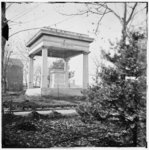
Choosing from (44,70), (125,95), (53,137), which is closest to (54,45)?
(44,70)

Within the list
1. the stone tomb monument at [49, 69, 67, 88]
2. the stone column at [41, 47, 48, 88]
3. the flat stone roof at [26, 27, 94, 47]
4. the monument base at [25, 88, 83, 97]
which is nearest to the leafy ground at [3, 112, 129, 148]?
the monument base at [25, 88, 83, 97]

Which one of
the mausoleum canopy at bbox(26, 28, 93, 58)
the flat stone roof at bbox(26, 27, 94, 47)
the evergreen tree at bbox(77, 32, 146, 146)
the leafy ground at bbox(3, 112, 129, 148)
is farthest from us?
the mausoleum canopy at bbox(26, 28, 93, 58)

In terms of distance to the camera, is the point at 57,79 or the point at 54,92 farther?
the point at 57,79

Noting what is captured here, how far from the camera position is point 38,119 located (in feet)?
15.6

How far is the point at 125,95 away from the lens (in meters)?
2.71

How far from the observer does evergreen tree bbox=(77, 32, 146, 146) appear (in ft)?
8.82

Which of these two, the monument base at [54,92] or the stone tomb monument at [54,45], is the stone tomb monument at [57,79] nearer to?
the stone tomb monument at [54,45]

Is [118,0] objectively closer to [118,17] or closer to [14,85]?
[118,17]

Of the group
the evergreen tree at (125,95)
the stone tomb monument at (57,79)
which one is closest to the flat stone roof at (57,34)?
the stone tomb monument at (57,79)

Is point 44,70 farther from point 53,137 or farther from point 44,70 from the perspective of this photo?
point 53,137

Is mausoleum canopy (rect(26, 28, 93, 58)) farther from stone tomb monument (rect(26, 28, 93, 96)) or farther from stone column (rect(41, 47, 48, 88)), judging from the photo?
stone column (rect(41, 47, 48, 88))

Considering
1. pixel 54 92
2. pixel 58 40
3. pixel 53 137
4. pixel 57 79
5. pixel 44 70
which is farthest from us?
pixel 57 79

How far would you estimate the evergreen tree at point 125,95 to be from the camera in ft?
8.82

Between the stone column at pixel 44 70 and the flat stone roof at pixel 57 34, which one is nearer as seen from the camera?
the flat stone roof at pixel 57 34
